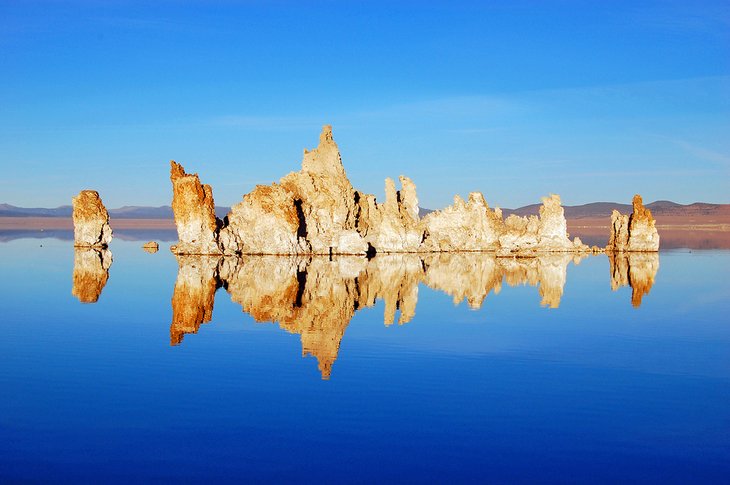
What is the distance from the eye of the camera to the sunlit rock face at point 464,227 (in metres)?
85.6

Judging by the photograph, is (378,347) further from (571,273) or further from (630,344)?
(571,273)

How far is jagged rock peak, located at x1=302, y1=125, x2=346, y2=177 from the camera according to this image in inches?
2968

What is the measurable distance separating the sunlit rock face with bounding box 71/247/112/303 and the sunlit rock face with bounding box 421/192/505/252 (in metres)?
37.1

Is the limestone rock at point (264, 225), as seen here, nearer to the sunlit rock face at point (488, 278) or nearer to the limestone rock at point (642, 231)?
the sunlit rock face at point (488, 278)

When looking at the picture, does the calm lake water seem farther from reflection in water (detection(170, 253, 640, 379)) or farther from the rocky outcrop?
the rocky outcrop

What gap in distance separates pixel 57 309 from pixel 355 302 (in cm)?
1081

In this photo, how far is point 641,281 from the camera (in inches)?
1688

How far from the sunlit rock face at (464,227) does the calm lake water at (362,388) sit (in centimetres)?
5189

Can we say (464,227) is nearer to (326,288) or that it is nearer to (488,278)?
(488,278)

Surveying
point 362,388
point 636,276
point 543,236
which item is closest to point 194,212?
point 543,236

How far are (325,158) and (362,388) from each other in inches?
2406

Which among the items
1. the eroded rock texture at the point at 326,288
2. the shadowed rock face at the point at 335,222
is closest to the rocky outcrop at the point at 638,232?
the shadowed rock face at the point at 335,222

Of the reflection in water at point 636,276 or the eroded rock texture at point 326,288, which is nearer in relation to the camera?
the eroded rock texture at point 326,288

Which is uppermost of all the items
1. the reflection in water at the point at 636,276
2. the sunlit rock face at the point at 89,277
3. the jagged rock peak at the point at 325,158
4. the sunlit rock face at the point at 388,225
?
the jagged rock peak at the point at 325,158
